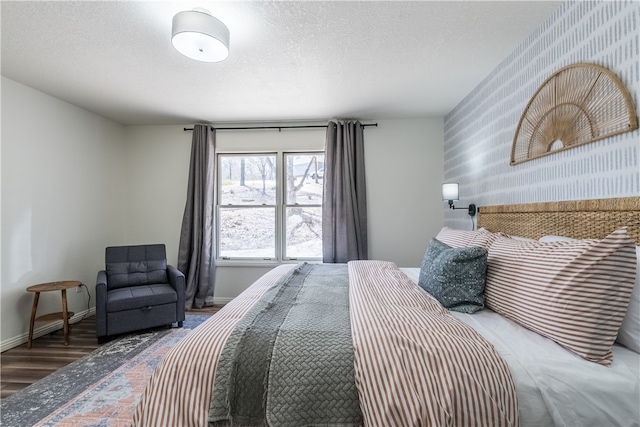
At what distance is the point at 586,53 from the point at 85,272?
5.01m

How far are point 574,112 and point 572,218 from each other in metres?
0.61

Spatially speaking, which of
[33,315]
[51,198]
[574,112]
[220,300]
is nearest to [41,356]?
[33,315]

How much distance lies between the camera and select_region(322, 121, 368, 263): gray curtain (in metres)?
3.61

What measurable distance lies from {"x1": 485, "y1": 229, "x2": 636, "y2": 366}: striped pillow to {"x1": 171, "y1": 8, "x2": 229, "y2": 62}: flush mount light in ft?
7.16

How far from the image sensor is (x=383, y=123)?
378cm

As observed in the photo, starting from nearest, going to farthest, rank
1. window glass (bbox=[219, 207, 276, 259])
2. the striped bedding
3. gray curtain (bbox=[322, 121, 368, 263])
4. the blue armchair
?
the striped bedding < the blue armchair < gray curtain (bbox=[322, 121, 368, 263]) < window glass (bbox=[219, 207, 276, 259])

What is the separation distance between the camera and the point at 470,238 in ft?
6.51

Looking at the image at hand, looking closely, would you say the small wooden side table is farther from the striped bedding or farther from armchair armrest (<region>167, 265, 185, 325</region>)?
the striped bedding

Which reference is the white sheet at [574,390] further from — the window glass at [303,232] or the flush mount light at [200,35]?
the window glass at [303,232]

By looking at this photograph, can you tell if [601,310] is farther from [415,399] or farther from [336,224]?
[336,224]

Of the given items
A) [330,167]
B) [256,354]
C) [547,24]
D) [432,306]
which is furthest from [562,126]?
[330,167]

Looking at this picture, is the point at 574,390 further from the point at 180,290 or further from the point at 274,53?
the point at 180,290

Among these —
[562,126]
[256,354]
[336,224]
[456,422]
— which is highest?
[562,126]

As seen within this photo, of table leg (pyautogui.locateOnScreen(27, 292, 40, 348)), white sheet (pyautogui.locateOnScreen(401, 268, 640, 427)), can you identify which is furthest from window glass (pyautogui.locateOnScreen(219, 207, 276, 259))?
white sheet (pyautogui.locateOnScreen(401, 268, 640, 427))
